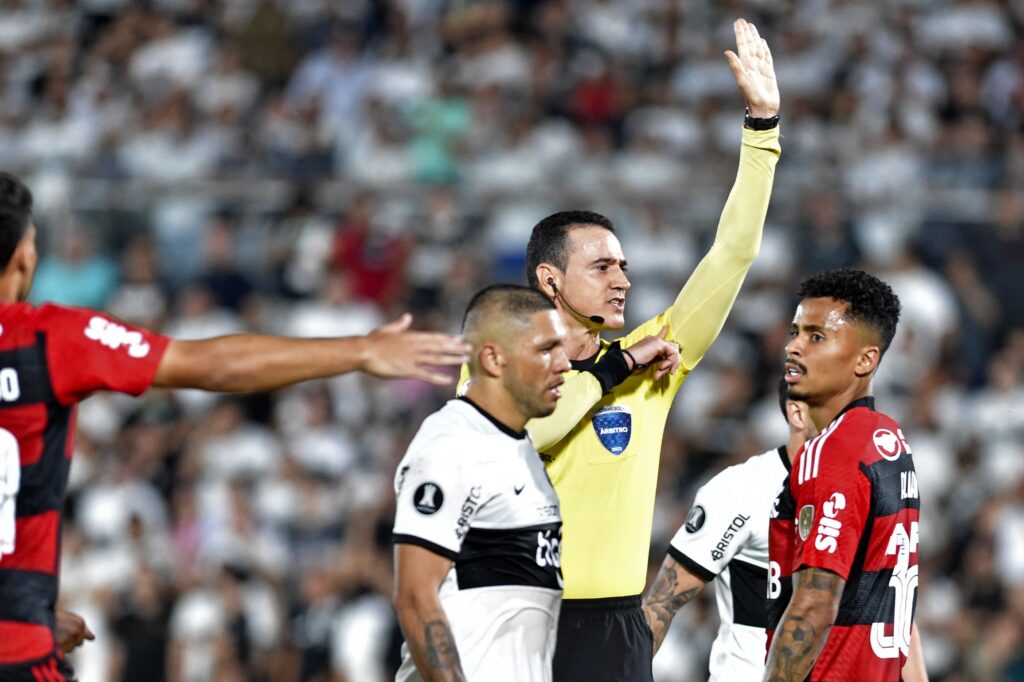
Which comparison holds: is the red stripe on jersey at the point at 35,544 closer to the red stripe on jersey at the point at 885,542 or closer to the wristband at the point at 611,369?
the wristband at the point at 611,369

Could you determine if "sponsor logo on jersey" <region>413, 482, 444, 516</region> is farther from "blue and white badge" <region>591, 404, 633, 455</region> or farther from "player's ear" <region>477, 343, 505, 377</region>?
"blue and white badge" <region>591, 404, 633, 455</region>

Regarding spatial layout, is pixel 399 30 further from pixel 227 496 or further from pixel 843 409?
pixel 843 409

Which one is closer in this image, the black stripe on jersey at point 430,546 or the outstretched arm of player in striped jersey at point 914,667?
the black stripe on jersey at point 430,546

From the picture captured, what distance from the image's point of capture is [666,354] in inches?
236

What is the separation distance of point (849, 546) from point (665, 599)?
4.92ft

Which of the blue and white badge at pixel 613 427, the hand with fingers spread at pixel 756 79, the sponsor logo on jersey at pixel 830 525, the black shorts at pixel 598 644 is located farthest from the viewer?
the hand with fingers spread at pixel 756 79

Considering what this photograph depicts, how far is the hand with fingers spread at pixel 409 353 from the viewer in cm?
449

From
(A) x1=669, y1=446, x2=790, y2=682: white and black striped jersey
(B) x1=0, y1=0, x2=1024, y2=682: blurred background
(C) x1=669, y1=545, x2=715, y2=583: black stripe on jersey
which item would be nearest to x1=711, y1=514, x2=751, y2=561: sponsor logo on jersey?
(A) x1=669, y1=446, x2=790, y2=682: white and black striped jersey

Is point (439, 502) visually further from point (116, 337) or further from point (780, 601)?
point (780, 601)

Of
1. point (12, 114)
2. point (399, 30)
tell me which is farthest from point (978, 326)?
point (12, 114)

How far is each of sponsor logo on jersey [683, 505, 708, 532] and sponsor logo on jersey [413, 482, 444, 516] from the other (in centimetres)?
193

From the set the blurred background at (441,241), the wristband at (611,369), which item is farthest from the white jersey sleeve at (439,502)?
the blurred background at (441,241)

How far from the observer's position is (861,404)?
552 cm

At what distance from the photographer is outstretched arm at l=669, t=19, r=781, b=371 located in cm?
619
